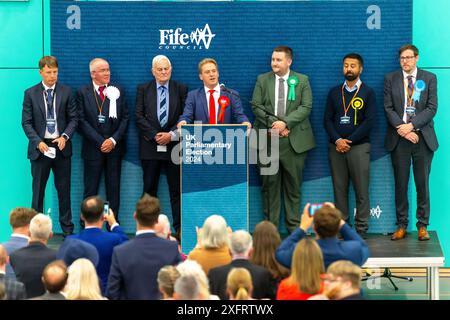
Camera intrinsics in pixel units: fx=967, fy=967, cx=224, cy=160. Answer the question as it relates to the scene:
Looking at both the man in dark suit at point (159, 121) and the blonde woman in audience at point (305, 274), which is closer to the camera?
the blonde woman in audience at point (305, 274)

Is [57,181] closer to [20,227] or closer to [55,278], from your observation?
[20,227]

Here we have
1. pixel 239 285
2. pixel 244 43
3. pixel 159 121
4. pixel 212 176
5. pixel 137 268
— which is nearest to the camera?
pixel 239 285

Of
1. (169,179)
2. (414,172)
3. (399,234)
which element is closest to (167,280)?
(169,179)

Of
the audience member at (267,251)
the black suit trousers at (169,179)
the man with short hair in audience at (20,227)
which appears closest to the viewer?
the audience member at (267,251)

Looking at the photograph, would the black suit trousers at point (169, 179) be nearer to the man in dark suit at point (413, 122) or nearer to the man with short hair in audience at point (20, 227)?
the man in dark suit at point (413, 122)

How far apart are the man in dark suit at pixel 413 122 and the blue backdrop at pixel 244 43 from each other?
393 mm

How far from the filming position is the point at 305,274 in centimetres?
612

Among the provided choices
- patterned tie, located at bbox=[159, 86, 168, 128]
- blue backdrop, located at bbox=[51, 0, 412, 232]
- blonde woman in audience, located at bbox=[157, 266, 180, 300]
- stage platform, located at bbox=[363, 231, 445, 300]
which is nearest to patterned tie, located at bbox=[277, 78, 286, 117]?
blue backdrop, located at bbox=[51, 0, 412, 232]

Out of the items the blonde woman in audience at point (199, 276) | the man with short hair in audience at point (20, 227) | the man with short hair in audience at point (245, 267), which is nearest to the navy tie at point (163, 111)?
the man with short hair in audience at point (20, 227)

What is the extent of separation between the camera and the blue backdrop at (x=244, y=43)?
10344 millimetres

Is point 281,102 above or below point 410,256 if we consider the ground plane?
above

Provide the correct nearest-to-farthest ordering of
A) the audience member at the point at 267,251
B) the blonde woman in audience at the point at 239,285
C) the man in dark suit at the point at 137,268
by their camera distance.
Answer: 1. the blonde woman in audience at the point at 239,285
2. the man in dark suit at the point at 137,268
3. the audience member at the point at 267,251

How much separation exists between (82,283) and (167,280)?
527 millimetres
